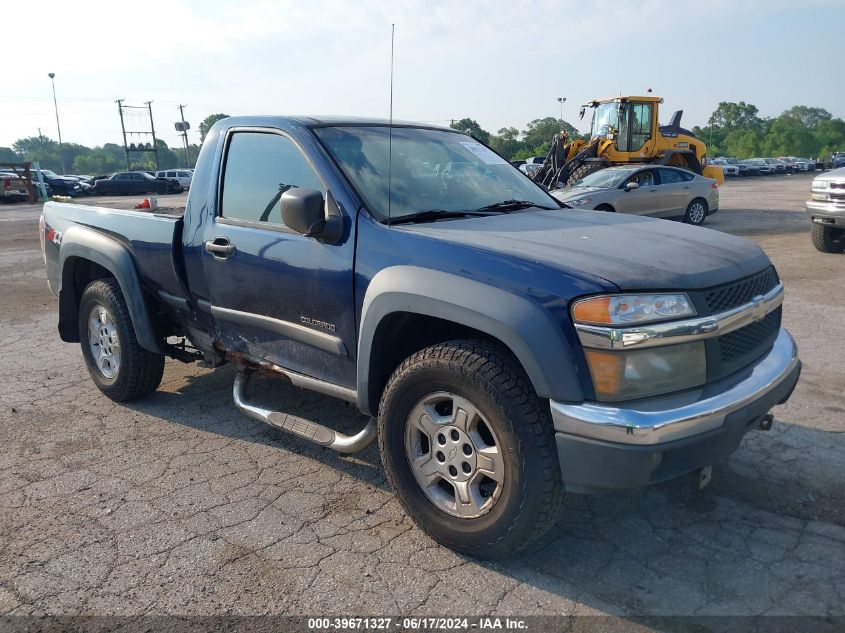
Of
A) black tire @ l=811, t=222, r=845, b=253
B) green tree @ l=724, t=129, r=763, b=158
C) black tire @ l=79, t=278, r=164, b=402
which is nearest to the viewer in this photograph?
black tire @ l=79, t=278, r=164, b=402

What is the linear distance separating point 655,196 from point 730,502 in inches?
481

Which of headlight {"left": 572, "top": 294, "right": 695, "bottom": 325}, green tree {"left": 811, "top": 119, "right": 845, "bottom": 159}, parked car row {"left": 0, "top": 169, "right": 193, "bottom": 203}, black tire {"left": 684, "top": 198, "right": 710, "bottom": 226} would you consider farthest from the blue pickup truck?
green tree {"left": 811, "top": 119, "right": 845, "bottom": 159}

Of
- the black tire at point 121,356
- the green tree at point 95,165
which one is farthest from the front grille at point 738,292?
the green tree at point 95,165

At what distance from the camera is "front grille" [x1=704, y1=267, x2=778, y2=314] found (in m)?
2.72

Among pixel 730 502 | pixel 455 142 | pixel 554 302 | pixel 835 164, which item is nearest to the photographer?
pixel 554 302

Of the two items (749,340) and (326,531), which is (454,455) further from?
(749,340)

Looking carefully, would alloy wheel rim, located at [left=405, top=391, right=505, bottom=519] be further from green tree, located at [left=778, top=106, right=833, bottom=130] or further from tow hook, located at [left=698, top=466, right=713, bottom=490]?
green tree, located at [left=778, top=106, right=833, bottom=130]

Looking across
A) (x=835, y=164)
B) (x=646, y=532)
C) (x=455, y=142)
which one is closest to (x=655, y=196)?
(x=455, y=142)

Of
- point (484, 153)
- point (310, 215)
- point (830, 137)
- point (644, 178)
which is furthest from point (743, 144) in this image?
point (310, 215)

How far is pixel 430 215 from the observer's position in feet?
11.1

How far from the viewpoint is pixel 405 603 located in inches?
104

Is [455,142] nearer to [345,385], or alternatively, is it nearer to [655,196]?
[345,385]

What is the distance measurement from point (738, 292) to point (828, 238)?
9120 millimetres

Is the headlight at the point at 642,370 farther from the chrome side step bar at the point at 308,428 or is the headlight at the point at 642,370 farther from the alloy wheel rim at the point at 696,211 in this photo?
the alloy wheel rim at the point at 696,211
